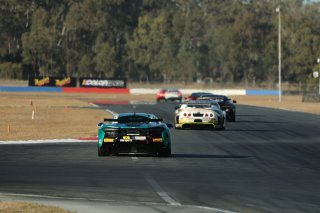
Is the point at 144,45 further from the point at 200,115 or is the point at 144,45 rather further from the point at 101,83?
the point at 200,115

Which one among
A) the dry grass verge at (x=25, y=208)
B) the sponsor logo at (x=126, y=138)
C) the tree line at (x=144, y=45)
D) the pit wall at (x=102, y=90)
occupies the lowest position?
the pit wall at (x=102, y=90)

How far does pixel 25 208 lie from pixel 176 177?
6364 mm

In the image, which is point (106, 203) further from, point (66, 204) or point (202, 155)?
point (202, 155)

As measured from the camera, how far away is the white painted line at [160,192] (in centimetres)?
1347

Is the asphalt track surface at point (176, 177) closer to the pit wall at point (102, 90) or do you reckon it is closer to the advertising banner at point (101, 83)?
the pit wall at point (102, 90)

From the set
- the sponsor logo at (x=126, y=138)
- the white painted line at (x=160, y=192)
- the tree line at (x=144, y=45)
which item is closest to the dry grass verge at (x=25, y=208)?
the white painted line at (x=160, y=192)

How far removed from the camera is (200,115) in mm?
35781

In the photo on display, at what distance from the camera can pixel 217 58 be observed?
14888cm

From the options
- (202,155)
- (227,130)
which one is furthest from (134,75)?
(202,155)

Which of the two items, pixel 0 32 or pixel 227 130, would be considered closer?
pixel 227 130

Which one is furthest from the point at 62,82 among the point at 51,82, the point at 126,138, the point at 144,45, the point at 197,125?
the point at 126,138

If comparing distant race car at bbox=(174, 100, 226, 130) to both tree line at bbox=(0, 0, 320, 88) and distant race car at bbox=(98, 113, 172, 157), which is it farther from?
tree line at bbox=(0, 0, 320, 88)

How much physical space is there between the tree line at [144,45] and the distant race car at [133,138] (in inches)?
4431

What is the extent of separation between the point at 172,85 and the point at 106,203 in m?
122
